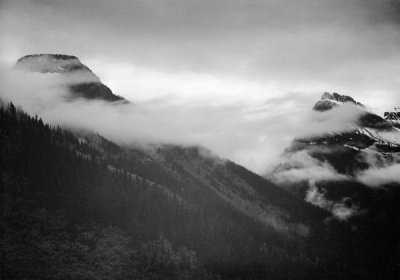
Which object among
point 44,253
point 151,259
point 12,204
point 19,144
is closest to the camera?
point 44,253

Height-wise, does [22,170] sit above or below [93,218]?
above

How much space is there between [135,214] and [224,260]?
153ft

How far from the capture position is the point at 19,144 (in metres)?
190

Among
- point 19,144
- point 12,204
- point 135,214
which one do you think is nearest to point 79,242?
point 12,204

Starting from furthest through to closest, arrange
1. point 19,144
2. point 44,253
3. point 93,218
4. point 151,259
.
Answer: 1. point 19,144
2. point 93,218
3. point 151,259
4. point 44,253

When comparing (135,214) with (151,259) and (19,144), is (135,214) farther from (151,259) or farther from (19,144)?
(19,144)

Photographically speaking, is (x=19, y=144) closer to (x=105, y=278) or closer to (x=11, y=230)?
(x=11, y=230)

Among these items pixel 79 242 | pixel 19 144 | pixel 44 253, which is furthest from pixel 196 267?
pixel 19 144

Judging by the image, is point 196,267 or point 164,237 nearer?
point 196,267

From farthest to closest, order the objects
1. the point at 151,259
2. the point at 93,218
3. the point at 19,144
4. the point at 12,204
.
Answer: the point at 19,144, the point at 93,218, the point at 151,259, the point at 12,204

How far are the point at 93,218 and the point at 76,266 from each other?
37170mm

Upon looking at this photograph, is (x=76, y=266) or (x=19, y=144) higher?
(x=19, y=144)

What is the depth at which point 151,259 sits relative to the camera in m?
167

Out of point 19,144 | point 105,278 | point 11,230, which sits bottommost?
point 105,278
